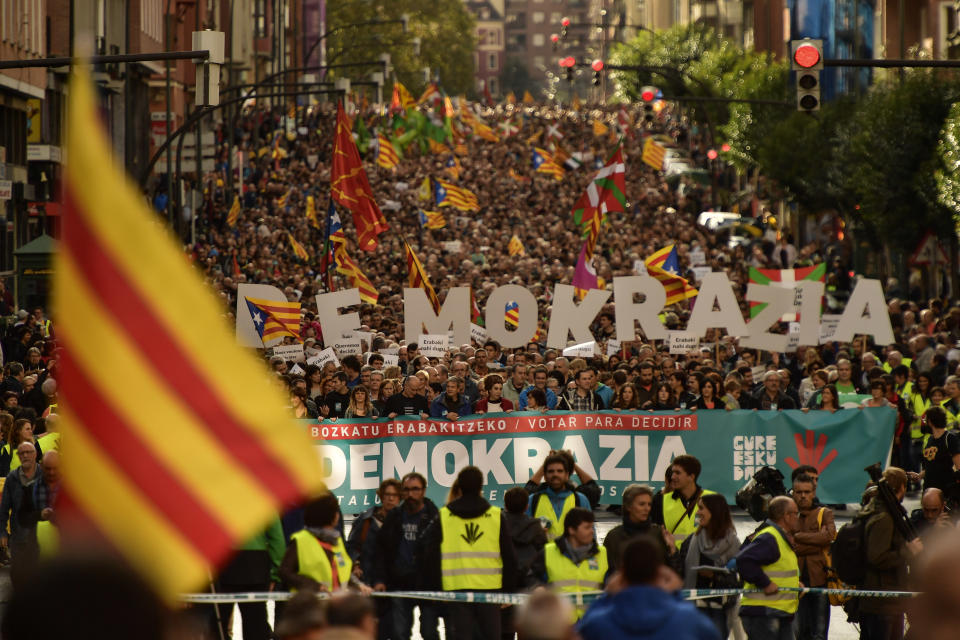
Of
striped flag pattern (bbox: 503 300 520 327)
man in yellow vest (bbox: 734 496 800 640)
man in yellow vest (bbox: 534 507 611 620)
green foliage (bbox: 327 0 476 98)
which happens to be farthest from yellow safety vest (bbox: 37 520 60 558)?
green foliage (bbox: 327 0 476 98)

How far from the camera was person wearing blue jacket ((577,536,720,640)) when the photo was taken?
6.07 meters

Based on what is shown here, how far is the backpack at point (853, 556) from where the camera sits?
10.7 meters

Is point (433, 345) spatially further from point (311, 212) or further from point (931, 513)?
point (311, 212)

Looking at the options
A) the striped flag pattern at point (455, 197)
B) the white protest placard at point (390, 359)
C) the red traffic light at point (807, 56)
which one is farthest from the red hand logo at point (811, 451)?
the striped flag pattern at point (455, 197)

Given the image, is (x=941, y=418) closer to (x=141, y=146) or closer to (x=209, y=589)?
(x=209, y=589)

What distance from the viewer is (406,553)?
1074 centimetres

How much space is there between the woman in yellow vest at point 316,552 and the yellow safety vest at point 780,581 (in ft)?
7.61

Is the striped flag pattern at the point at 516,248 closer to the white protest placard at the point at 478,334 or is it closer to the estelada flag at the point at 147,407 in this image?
the white protest placard at the point at 478,334

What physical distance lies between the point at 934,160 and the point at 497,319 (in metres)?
17.2

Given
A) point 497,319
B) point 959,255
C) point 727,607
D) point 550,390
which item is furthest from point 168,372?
point 959,255

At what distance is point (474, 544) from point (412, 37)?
109329mm

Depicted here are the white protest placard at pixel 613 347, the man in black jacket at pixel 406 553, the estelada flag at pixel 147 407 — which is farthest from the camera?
the white protest placard at pixel 613 347

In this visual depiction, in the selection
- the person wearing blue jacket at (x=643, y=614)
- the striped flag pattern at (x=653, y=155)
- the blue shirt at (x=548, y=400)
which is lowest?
the person wearing blue jacket at (x=643, y=614)

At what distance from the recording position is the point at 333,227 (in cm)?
2855
